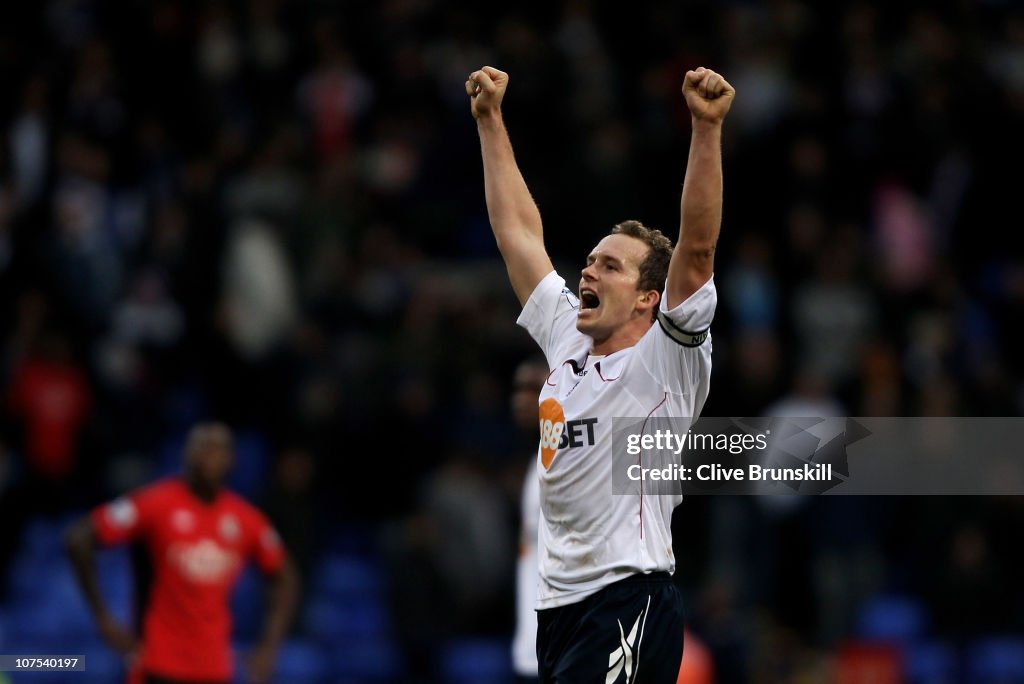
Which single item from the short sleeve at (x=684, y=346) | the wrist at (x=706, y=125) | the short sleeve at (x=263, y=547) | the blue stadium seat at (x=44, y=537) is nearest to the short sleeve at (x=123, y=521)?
the short sleeve at (x=263, y=547)

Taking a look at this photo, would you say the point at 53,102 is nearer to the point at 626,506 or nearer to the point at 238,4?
the point at 238,4

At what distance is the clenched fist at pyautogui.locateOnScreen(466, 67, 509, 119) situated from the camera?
6090mm

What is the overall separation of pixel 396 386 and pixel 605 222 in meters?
2.53

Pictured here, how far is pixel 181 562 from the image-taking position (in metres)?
9.31

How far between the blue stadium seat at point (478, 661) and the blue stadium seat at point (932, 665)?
132 inches

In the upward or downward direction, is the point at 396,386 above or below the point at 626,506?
above

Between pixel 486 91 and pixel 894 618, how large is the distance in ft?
27.8

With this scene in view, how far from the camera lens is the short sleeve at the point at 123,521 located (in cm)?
929

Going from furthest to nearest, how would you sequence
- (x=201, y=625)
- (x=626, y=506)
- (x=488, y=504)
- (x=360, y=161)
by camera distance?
1. (x=360, y=161)
2. (x=488, y=504)
3. (x=201, y=625)
4. (x=626, y=506)

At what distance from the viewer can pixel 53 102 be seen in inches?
548

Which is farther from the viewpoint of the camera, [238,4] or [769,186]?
[238,4]

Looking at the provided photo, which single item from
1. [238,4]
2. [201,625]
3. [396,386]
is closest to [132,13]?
[238,4]

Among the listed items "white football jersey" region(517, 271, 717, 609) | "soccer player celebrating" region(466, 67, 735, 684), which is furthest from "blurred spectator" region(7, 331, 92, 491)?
"white football jersey" region(517, 271, 717, 609)

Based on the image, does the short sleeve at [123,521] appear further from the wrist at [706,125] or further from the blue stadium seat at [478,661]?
the wrist at [706,125]
